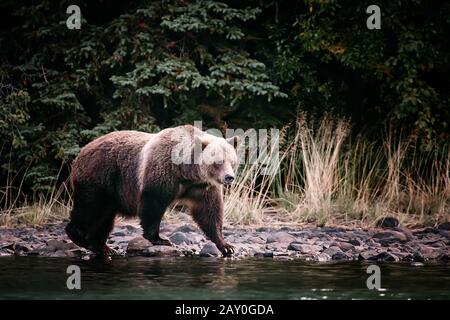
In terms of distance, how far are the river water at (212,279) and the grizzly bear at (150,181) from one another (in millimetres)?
432

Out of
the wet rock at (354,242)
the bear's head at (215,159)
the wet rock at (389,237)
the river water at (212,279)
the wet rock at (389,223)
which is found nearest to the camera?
the river water at (212,279)

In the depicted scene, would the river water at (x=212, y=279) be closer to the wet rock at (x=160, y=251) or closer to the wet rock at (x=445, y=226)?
the wet rock at (x=160, y=251)

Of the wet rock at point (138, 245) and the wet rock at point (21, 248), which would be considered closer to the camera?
the wet rock at point (138, 245)

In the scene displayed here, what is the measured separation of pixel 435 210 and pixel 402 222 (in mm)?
592

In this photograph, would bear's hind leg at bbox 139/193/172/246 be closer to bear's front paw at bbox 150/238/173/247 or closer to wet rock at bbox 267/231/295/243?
bear's front paw at bbox 150/238/173/247

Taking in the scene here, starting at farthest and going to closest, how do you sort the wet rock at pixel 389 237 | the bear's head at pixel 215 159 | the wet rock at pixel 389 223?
the wet rock at pixel 389 223 < the wet rock at pixel 389 237 < the bear's head at pixel 215 159

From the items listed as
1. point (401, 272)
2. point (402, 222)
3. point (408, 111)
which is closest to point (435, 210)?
point (402, 222)

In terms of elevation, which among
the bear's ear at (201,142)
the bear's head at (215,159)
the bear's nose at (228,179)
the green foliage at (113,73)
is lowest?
the bear's nose at (228,179)

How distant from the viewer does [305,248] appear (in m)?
7.94

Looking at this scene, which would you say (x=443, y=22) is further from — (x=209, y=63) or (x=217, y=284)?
(x=217, y=284)

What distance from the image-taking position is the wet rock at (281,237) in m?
8.48

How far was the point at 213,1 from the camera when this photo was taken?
39.5ft

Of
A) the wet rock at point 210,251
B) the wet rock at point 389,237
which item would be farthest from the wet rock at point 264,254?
the wet rock at point 389,237
